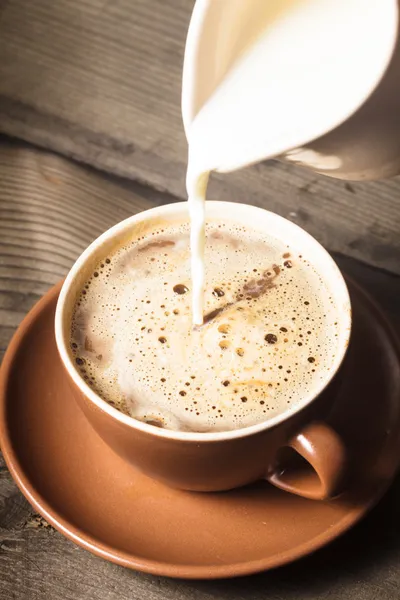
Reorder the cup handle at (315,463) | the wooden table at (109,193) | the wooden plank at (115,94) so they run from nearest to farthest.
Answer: the cup handle at (315,463) → the wooden table at (109,193) → the wooden plank at (115,94)

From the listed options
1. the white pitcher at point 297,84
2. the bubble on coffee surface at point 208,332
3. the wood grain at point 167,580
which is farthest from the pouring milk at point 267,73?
the wood grain at point 167,580

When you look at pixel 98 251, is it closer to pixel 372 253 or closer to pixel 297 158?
pixel 297 158

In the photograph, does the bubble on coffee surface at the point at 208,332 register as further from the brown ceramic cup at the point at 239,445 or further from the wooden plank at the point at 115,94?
the wooden plank at the point at 115,94

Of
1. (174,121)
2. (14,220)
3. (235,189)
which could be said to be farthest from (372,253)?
(14,220)

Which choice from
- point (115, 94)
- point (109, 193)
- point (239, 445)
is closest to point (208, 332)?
point (239, 445)

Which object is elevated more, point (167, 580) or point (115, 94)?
point (115, 94)

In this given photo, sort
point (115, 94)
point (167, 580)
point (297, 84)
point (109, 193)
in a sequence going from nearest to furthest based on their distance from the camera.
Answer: point (297, 84), point (167, 580), point (109, 193), point (115, 94)

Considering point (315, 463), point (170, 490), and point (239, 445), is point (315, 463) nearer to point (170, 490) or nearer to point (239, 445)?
point (239, 445)
